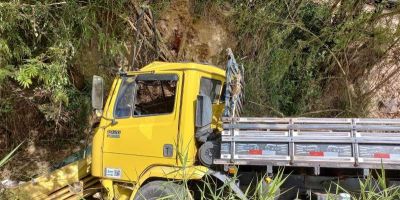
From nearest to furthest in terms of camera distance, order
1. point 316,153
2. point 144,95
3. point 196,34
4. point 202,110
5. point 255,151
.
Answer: point 316,153
point 255,151
point 202,110
point 144,95
point 196,34

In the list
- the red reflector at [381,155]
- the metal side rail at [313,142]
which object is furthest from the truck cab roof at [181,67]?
the red reflector at [381,155]

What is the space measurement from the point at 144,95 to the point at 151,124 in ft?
1.42

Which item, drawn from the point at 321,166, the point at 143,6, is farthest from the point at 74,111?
the point at 321,166

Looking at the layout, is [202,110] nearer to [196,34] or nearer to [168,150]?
[168,150]

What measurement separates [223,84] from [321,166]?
1.73 meters

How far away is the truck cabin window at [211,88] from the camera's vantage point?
6.11 metres

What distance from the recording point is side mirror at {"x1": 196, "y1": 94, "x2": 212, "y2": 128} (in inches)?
223

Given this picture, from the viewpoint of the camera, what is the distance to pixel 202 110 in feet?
18.6

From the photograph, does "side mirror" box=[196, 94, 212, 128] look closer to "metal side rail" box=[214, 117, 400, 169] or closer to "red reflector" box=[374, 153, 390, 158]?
"metal side rail" box=[214, 117, 400, 169]

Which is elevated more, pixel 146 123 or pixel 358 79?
pixel 358 79

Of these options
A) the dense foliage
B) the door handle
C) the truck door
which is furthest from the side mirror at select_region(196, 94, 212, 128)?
the dense foliage

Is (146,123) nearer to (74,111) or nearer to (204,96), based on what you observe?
(204,96)

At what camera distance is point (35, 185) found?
661 cm

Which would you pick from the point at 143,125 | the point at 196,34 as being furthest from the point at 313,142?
the point at 196,34
